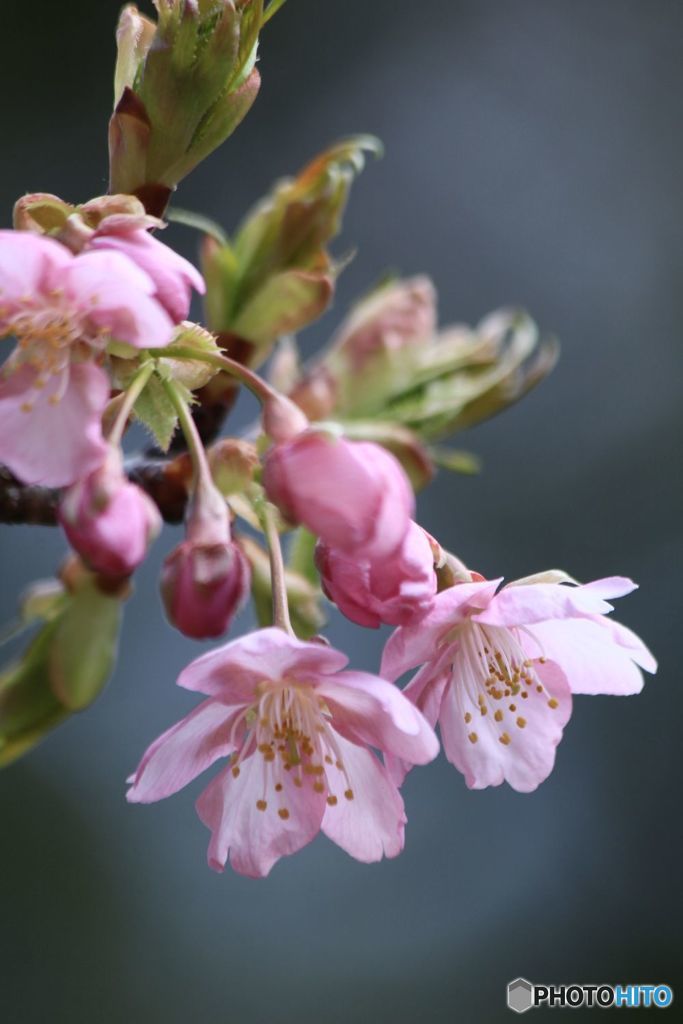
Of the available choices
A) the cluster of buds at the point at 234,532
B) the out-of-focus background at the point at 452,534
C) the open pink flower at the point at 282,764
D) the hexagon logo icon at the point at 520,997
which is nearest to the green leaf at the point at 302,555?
the cluster of buds at the point at 234,532

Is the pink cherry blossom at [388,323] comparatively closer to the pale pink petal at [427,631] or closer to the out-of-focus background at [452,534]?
the pale pink petal at [427,631]

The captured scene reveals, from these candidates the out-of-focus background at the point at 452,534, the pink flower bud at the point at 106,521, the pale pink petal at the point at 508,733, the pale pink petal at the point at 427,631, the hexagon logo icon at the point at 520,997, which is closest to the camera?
the pink flower bud at the point at 106,521

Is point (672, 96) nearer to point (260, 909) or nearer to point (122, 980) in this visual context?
point (260, 909)

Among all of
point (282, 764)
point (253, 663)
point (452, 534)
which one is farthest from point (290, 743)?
point (452, 534)

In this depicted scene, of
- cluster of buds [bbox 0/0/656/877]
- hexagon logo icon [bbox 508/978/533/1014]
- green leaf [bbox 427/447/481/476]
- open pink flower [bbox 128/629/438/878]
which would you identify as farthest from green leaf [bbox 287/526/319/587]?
hexagon logo icon [bbox 508/978/533/1014]

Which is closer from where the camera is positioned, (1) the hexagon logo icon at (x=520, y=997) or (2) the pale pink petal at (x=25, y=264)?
(2) the pale pink petal at (x=25, y=264)

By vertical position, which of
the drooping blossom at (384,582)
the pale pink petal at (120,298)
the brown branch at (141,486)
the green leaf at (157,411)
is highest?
the pale pink petal at (120,298)

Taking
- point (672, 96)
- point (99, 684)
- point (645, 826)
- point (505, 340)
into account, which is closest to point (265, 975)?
point (645, 826)

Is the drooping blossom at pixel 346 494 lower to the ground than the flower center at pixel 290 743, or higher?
higher
